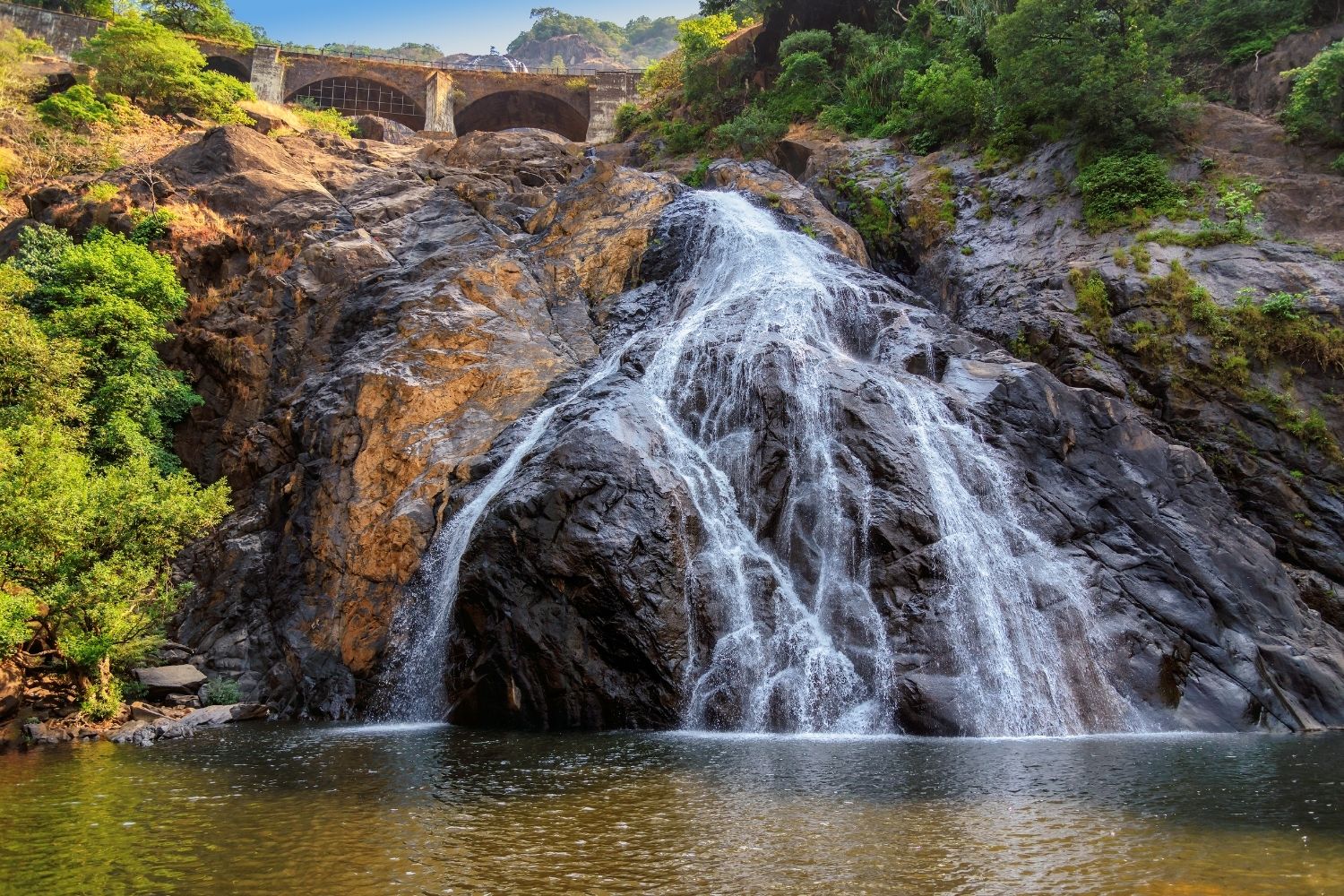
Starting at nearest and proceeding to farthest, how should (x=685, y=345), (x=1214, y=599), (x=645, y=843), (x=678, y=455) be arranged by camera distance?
(x=645, y=843), (x=1214, y=599), (x=678, y=455), (x=685, y=345)

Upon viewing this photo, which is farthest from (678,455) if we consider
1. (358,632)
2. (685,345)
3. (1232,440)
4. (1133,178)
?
(1133,178)

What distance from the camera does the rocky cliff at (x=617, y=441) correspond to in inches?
521

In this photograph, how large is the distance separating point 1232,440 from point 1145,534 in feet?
13.2

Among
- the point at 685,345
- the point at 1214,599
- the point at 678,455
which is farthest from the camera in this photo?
the point at 685,345

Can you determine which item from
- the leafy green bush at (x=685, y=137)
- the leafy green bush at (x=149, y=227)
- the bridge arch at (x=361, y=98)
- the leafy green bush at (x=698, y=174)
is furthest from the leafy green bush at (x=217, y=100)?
the leafy green bush at (x=698, y=174)

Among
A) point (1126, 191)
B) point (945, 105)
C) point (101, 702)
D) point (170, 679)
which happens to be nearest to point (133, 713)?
point (101, 702)

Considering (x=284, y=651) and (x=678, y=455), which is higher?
(x=678, y=455)

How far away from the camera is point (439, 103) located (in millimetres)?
46125

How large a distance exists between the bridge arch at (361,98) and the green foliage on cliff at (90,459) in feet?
96.3

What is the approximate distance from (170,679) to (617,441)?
9112mm

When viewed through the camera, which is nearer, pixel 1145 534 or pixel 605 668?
pixel 605 668

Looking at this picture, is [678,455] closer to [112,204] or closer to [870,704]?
[870,704]

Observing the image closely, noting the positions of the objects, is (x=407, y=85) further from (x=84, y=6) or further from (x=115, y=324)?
(x=115, y=324)

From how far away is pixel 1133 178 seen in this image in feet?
70.3
